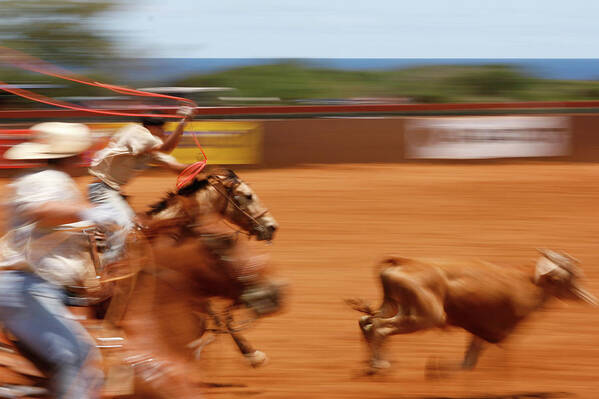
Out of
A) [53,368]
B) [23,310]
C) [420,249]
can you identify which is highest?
[23,310]

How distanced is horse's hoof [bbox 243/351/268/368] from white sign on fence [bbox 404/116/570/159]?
11.7 meters

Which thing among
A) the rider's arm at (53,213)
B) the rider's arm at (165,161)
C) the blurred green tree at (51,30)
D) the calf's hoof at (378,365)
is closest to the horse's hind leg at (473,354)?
the calf's hoof at (378,365)

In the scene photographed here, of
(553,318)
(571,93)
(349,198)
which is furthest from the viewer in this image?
(571,93)

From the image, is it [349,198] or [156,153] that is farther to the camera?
[349,198]

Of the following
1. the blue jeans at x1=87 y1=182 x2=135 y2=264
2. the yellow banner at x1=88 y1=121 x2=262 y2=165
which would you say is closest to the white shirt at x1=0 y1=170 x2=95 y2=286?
the blue jeans at x1=87 y1=182 x2=135 y2=264

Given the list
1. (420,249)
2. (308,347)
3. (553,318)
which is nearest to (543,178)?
(420,249)

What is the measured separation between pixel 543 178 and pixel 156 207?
11603mm

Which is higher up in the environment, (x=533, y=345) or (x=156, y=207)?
(x=156, y=207)

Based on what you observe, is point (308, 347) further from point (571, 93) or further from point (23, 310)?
point (571, 93)

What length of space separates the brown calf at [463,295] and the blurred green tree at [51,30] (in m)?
24.4

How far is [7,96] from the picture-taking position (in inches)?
880

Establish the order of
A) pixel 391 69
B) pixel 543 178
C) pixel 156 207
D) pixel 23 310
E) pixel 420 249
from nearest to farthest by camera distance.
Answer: pixel 23 310, pixel 156 207, pixel 420 249, pixel 543 178, pixel 391 69

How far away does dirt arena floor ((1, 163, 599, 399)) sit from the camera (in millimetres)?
6711

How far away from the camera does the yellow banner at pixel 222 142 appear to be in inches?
669
